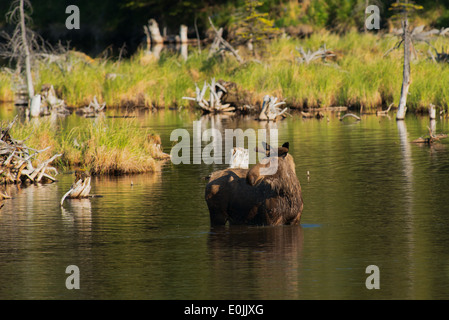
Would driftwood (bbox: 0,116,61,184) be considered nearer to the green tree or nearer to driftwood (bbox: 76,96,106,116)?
driftwood (bbox: 76,96,106,116)

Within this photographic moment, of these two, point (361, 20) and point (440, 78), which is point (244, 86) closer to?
point (440, 78)

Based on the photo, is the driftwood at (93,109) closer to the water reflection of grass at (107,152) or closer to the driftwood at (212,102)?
the driftwood at (212,102)

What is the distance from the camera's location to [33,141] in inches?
851

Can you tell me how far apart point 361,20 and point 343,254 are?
2073 inches

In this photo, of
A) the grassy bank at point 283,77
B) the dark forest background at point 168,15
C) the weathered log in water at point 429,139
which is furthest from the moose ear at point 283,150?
the dark forest background at point 168,15

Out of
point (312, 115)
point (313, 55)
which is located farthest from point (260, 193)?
Answer: point (313, 55)

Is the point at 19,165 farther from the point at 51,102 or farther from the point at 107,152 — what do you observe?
the point at 51,102

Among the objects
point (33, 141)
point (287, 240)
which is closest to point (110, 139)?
point (33, 141)

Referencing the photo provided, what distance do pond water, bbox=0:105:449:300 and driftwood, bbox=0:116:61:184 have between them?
476mm

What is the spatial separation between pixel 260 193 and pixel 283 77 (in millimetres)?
29122

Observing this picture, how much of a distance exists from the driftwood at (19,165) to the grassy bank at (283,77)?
814 inches

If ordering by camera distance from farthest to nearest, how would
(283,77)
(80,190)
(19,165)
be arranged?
(283,77), (19,165), (80,190)

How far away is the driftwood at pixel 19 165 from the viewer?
701 inches

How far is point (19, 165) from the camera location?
62.0 feet
